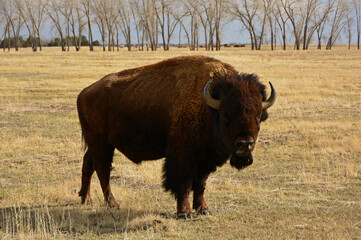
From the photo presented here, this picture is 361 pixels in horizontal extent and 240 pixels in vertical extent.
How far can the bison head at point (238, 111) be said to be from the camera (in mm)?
5336

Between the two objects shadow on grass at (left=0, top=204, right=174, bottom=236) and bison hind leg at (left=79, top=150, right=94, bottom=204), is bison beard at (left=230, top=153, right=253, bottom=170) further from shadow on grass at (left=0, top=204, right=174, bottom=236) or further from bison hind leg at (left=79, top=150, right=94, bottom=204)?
bison hind leg at (left=79, top=150, right=94, bottom=204)

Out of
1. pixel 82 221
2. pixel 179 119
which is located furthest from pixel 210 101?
pixel 82 221

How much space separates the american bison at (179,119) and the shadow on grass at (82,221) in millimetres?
317

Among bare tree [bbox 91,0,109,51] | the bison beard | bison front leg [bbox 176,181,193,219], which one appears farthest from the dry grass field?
bare tree [bbox 91,0,109,51]

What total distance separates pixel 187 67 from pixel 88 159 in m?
2.16

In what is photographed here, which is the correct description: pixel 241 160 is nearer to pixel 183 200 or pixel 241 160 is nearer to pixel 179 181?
pixel 179 181

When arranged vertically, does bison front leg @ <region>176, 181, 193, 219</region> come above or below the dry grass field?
above

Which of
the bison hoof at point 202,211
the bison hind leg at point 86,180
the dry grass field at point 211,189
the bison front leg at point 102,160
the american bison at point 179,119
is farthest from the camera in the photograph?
the bison hind leg at point 86,180

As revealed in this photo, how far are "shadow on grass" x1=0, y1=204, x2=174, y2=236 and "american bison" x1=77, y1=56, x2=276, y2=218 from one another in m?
0.32

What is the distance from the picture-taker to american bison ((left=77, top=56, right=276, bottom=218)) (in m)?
5.55

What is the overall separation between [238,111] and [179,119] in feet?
3.27

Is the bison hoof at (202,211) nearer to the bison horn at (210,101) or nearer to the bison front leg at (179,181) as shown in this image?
the bison front leg at (179,181)

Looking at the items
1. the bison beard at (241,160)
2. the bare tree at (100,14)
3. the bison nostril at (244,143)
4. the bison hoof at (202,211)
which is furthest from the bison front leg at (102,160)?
the bare tree at (100,14)

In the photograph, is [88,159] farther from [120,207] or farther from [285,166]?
[285,166]
